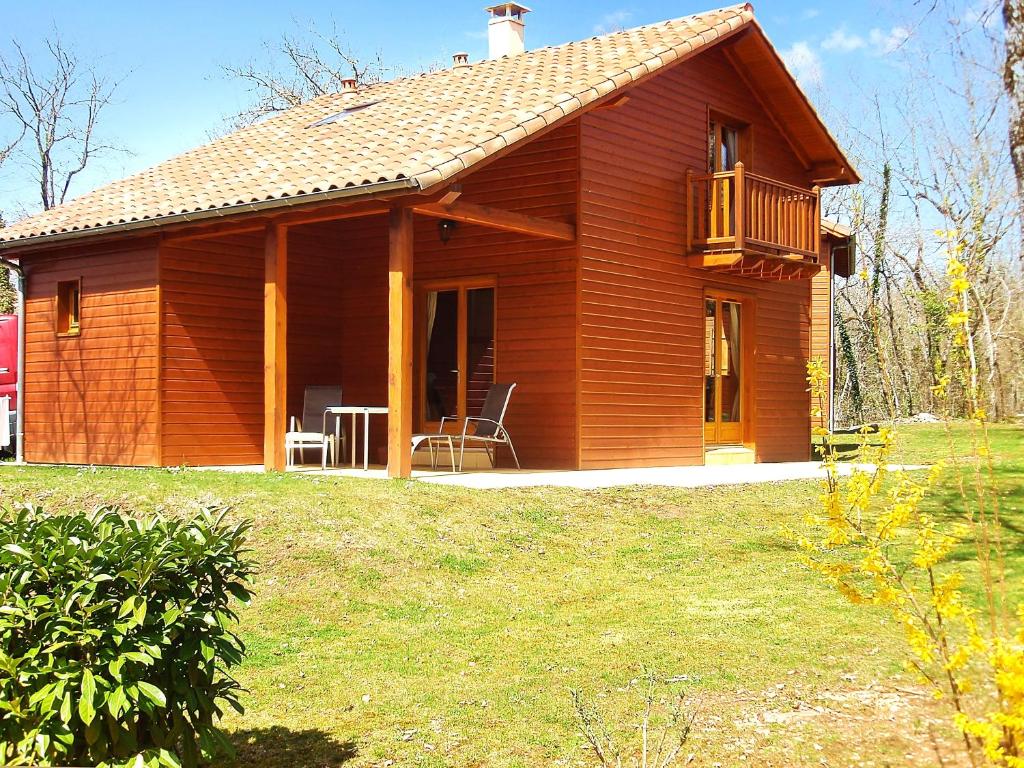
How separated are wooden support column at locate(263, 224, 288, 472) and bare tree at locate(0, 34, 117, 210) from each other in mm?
22335

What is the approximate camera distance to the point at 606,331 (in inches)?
476

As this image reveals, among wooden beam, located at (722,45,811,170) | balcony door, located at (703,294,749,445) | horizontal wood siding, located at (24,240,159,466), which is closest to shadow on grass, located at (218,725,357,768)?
horizontal wood siding, located at (24,240,159,466)

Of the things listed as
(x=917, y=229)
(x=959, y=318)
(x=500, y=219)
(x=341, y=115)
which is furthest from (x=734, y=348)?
(x=917, y=229)

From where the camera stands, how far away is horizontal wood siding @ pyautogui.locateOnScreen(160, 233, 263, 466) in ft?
39.3

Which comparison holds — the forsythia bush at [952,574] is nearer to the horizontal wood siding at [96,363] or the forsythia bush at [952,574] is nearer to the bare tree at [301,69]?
the horizontal wood siding at [96,363]

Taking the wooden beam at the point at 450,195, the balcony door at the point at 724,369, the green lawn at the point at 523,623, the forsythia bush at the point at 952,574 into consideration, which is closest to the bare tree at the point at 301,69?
the balcony door at the point at 724,369

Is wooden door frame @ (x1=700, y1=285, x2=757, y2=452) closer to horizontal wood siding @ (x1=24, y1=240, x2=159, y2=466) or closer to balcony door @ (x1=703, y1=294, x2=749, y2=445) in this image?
balcony door @ (x1=703, y1=294, x2=749, y2=445)

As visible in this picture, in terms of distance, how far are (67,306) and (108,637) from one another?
10942 mm

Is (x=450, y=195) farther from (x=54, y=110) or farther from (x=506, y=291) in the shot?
(x=54, y=110)

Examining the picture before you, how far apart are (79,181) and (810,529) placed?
1094 inches

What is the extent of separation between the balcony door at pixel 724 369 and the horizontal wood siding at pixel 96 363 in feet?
22.0

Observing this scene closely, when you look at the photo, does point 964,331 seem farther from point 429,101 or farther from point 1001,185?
point 1001,185

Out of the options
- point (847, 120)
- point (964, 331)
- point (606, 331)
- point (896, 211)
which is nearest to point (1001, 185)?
point (896, 211)

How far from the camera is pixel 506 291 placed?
12.3 metres
